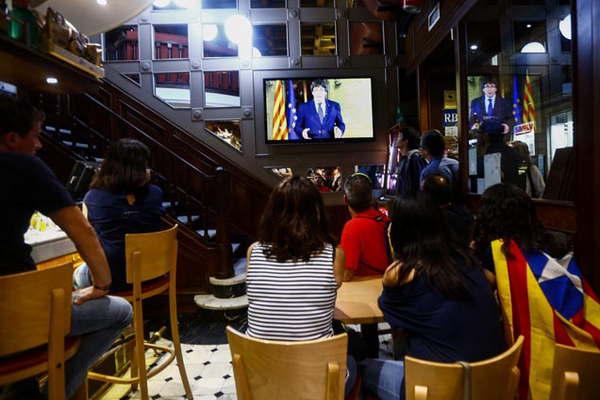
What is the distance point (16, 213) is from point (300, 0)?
5546mm

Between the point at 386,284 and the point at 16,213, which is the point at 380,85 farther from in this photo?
the point at 16,213

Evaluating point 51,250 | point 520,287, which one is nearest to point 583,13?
point 520,287

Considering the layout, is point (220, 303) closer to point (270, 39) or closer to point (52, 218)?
point (52, 218)

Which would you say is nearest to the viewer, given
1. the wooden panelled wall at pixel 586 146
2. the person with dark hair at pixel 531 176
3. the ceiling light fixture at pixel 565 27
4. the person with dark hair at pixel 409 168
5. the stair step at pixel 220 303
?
the wooden panelled wall at pixel 586 146

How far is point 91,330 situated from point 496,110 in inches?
129

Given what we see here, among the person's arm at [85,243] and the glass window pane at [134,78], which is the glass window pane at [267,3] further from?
the person's arm at [85,243]

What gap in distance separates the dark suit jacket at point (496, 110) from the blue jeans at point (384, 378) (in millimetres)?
2319

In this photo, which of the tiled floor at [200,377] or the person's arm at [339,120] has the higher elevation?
the person's arm at [339,120]

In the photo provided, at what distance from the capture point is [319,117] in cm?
568

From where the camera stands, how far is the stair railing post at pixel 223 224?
12.4 ft

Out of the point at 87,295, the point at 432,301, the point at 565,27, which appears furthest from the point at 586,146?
the point at 87,295

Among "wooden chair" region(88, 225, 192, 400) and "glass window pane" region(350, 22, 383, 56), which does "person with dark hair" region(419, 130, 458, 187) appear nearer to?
"wooden chair" region(88, 225, 192, 400)

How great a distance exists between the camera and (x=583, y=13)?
6.49 ft

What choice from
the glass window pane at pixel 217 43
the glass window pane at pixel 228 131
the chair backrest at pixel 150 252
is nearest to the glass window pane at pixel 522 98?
the chair backrest at pixel 150 252
